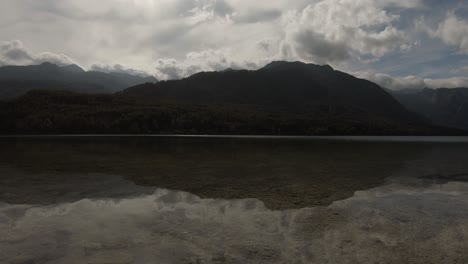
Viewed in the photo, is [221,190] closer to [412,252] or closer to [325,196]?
[325,196]

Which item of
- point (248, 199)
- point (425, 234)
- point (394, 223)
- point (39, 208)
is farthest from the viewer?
point (248, 199)

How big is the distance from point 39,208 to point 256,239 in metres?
10.2

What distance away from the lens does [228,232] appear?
12578mm

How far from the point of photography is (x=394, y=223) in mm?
14203

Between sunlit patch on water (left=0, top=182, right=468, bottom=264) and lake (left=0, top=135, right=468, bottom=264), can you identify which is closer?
sunlit patch on water (left=0, top=182, right=468, bottom=264)

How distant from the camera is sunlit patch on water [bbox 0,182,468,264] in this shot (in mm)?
10086

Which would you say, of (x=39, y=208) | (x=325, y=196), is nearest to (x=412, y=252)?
(x=325, y=196)

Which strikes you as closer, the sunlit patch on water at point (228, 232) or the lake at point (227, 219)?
the sunlit patch on water at point (228, 232)

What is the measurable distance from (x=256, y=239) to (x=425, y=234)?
6.39 meters

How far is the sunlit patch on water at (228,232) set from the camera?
1009 cm

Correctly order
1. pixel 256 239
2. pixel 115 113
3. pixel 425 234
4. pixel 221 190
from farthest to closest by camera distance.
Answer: pixel 115 113 < pixel 221 190 < pixel 425 234 < pixel 256 239

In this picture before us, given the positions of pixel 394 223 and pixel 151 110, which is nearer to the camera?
pixel 394 223

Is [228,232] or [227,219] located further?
[227,219]

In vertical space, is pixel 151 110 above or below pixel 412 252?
above
